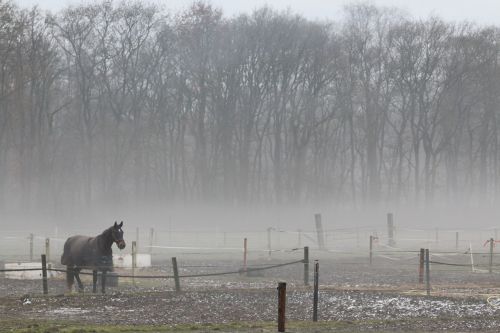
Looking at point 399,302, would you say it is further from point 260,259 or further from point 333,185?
point 333,185

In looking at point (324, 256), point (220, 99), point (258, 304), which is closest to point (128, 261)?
point (258, 304)

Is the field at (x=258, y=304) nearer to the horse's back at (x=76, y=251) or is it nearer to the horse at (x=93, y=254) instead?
the horse at (x=93, y=254)

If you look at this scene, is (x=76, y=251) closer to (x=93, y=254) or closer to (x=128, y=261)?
(x=93, y=254)

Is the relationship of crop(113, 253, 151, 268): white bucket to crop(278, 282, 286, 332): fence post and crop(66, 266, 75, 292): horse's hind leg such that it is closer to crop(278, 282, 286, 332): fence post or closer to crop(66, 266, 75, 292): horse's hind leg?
crop(66, 266, 75, 292): horse's hind leg

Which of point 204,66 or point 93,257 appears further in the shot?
point 204,66

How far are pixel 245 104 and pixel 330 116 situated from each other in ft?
23.5

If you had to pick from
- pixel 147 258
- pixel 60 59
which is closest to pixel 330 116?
pixel 60 59

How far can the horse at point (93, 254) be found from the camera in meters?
22.3

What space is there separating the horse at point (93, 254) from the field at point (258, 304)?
0.71 m

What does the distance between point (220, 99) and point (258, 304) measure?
50.8 meters

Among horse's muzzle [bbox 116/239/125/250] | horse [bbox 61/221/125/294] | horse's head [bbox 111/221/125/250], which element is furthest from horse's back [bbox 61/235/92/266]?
horse's muzzle [bbox 116/239/125/250]

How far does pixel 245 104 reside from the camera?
69.6m

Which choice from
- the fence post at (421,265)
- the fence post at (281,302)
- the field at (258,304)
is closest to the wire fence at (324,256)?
the field at (258,304)

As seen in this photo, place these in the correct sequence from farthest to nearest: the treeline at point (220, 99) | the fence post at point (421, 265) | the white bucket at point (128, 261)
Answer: the treeline at point (220, 99)
the white bucket at point (128, 261)
the fence post at point (421, 265)
